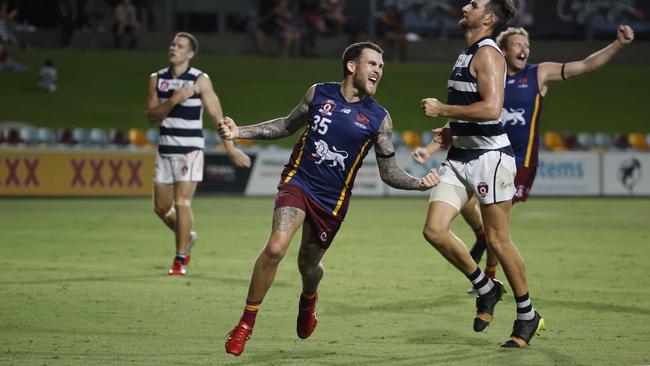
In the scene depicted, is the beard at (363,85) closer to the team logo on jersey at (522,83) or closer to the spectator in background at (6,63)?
the team logo on jersey at (522,83)

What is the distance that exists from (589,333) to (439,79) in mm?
31890

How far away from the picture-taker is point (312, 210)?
773 centimetres

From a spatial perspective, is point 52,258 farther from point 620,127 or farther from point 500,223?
point 620,127

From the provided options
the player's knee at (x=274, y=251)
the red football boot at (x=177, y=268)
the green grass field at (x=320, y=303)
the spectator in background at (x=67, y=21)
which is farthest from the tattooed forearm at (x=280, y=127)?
Result: the spectator in background at (x=67, y=21)

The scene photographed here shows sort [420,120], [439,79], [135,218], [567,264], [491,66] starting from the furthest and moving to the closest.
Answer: [439,79]
[420,120]
[135,218]
[567,264]
[491,66]

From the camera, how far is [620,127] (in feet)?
122

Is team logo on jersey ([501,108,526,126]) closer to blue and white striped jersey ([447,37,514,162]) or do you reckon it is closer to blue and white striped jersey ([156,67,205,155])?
blue and white striped jersey ([447,37,514,162])

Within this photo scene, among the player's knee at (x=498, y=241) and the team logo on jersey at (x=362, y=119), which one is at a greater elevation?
the team logo on jersey at (x=362, y=119)

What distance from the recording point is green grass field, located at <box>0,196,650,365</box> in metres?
7.56

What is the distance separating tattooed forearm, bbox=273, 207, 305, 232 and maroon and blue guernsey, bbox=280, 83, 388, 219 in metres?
0.22

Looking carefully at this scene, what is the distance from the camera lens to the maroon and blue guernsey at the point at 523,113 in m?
10.2

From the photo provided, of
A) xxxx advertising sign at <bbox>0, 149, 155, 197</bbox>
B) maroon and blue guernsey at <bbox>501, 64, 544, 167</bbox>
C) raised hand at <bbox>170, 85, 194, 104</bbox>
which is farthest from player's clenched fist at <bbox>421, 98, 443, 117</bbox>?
xxxx advertising sign at <bbox>0, 149, 155, 197</bbox>

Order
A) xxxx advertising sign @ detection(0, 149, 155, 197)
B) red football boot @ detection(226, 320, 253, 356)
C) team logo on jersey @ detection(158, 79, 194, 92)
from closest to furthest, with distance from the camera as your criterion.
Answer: red football boot @ detection(226, 320, 253, 356) → team logo on jersey @ detection(158, 79, 194, 92) → xxxx advertising sign @ detection(0, 149, 155, 197)

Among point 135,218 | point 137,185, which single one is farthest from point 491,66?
point 137,185
